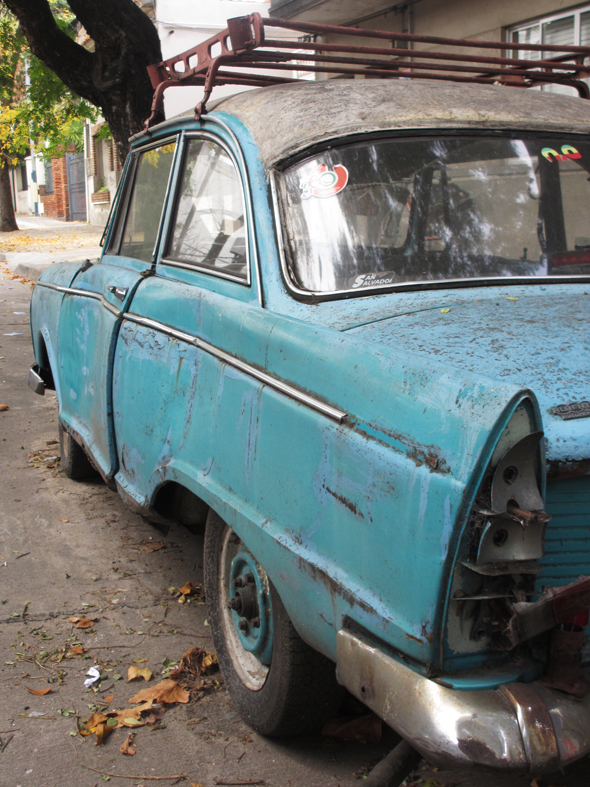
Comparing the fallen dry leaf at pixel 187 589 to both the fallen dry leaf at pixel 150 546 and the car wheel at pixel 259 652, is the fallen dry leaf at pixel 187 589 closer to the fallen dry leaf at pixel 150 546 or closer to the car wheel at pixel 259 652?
the fallen dry leaf at pixel 150 546

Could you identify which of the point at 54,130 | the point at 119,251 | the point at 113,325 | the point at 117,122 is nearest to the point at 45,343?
the point at 119,251

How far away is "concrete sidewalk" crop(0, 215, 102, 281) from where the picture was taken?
16.1 m

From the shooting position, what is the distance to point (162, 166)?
3.71 metres

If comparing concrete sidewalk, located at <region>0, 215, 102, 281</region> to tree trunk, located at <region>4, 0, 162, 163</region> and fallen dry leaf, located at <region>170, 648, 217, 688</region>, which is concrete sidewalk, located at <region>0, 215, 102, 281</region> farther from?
fallen dry leaf, located at <region>170, 648, 217, 688</region>

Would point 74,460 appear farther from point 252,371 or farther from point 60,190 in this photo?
point 60,190

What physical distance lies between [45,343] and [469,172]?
2.95 meters

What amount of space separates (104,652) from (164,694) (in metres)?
0.41

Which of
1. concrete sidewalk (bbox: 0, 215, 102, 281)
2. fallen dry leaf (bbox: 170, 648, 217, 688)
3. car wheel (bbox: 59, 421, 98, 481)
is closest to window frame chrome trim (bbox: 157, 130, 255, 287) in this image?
fallen dry leaf (bbox: 170, 648, 217, 688)

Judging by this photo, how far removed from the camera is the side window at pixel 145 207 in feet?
12.1

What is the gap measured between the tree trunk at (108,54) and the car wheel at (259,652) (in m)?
6.09

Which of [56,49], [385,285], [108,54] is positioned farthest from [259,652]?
[56,49]

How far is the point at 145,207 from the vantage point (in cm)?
396

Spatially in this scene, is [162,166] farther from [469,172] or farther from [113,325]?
[469,172]

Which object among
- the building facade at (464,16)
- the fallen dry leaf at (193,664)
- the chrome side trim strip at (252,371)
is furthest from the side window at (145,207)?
the building facade at (464,16)
